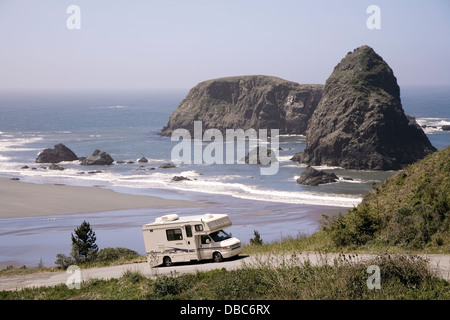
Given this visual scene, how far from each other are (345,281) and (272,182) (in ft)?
171

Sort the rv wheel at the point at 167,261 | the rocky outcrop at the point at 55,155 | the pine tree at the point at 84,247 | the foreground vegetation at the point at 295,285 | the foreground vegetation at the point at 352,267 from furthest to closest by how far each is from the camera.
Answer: the rocky outcrop at the point at 55,155 < the pine tree at the point at 84,247 < the rv wheel at the point at 167,261 < the foreground vegetation at the point at 352,267 < the foreground vegetation at the point at 295,285

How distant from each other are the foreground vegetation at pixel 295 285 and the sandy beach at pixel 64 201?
110ft

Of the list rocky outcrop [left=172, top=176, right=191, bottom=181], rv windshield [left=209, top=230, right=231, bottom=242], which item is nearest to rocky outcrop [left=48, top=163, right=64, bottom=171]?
rocky outcrop [left=172, top=176, right=191, bottom=181]

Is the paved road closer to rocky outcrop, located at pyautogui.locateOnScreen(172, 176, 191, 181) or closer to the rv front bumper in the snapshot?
the rv front bumper

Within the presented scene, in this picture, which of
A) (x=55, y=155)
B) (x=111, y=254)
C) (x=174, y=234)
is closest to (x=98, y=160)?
(x=55, y=155)

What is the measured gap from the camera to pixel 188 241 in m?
20.8

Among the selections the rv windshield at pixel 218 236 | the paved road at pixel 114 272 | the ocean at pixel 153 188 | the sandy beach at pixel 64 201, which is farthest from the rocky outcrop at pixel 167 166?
the rv windshield at pixel 218 236

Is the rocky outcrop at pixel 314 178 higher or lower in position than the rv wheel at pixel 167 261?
lower

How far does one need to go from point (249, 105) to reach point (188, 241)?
375 ft

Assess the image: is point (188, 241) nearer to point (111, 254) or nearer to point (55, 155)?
point (111, 254)

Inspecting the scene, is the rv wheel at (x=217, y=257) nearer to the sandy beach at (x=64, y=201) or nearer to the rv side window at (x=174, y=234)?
the rv side window at (x=174, y=234)

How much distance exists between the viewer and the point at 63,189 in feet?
201

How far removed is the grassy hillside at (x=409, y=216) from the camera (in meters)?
20.6
